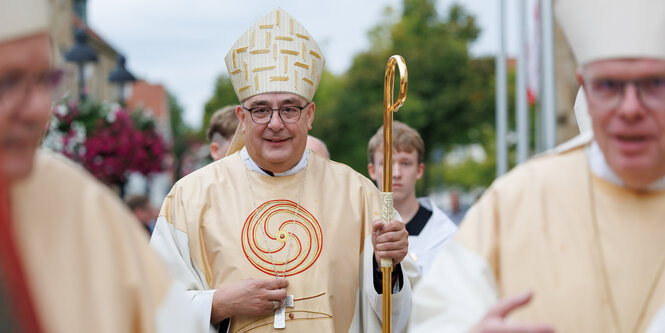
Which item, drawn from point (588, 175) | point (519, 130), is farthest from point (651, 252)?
point (519, 130)

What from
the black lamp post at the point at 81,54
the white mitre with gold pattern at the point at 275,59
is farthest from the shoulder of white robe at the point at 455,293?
the black lamp post at the point at 81,54

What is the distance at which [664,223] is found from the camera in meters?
2.30

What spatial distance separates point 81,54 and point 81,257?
9.16 meters

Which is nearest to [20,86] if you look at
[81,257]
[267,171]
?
[81,257]

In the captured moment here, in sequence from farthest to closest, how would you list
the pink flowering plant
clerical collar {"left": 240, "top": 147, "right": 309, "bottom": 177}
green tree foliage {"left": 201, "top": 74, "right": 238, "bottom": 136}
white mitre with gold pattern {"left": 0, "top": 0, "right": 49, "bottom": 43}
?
green tree foliage {"left": 201, "top": 74, "right": 238, "bottom": 136}
the pink flowering plant
clerical collar {"left": 240, "top": 147, "right": 309, "bottom": 177}
white mitre with gold pattern {"left": 0, "top": 0, "right": 49, "bottom": 43}

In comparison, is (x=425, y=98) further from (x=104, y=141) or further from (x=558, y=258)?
(x=558, y=258)

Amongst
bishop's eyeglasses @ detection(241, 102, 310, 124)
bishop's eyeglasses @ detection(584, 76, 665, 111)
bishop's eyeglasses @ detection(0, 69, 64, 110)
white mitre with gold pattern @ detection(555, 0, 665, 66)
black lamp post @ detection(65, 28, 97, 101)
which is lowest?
bishop's eyeglasses @ detection(241, 102, 310, 124)

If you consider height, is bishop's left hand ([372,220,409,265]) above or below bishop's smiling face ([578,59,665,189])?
below

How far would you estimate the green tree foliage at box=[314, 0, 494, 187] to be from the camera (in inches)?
1270

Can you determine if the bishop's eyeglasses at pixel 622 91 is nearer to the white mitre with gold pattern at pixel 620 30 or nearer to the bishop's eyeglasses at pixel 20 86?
the white mitre with gold pattern at pixel 620 30

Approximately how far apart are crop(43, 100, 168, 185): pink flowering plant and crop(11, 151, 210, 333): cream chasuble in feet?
26.7

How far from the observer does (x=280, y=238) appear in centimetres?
400

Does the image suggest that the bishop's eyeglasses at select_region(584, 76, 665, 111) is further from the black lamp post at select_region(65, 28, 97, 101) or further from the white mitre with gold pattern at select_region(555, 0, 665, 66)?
the black lamp post at select_region(65, 28, 97, 101)

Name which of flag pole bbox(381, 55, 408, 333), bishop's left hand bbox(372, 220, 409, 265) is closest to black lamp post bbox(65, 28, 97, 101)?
flag pole bbox(381, 55, 408, 333)
